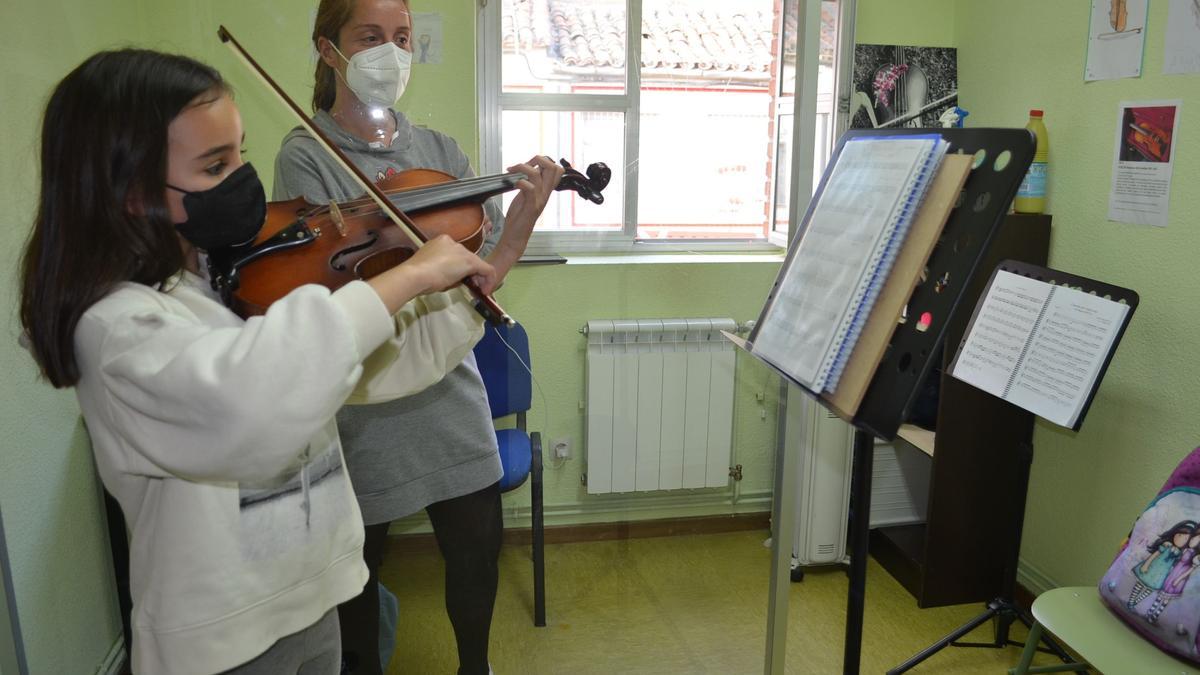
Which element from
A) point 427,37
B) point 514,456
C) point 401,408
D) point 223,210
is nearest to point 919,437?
point 514,456

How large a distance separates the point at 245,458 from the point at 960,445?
6.37ft

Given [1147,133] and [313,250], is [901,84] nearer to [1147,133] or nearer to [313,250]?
[1147,133]

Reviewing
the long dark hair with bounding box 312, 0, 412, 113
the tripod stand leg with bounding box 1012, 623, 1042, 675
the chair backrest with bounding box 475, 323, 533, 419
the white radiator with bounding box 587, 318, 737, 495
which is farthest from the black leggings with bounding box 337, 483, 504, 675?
the tripod stand leg with bounding box 1012, 623, 1042, 675

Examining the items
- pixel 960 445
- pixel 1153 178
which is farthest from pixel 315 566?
pixel 1153 178

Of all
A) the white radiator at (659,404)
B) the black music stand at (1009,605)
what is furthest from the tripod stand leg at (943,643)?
the white radiator at (659,404)

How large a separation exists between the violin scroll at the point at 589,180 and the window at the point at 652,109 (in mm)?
19

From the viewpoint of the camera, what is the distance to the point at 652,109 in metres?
1.53

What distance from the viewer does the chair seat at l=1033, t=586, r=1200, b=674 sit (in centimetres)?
141

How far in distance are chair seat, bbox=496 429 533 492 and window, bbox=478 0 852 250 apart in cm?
38

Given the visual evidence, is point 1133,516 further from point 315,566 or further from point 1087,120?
point 315,566

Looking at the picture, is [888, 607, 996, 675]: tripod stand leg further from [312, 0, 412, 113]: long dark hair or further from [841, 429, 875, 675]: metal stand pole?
[312, 0, 412, 113]: long dark hair

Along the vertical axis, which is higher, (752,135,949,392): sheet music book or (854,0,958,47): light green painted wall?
(854,0,958,47): light green painted wall

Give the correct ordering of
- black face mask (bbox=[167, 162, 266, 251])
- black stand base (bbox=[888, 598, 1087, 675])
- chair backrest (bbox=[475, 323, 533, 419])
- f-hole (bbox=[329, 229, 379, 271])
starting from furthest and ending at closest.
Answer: black stand base (bbox=[888, 598, 1087, 675])
chair backrest (bbox=[475, 323, 533, 419])
f-hole (bbox=[329, 229, 379, 271])
black face mask (bbox=[167, 162, 266, 251])

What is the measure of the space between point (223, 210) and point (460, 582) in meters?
0.92
